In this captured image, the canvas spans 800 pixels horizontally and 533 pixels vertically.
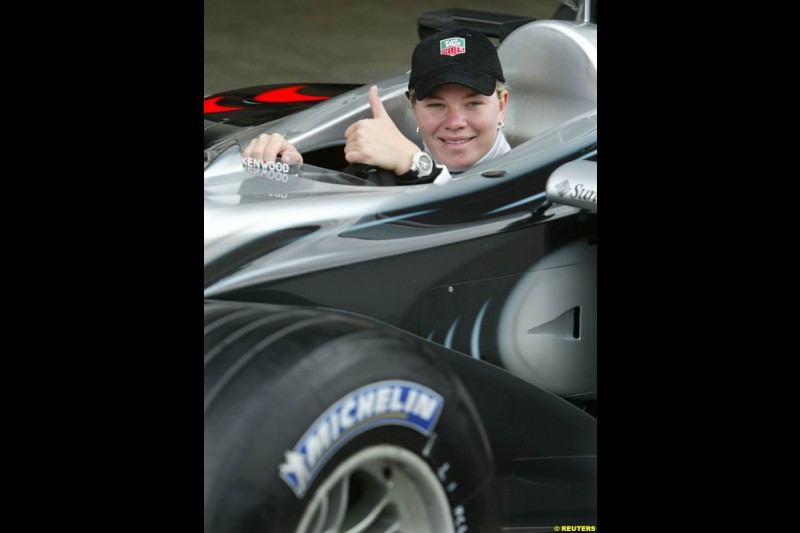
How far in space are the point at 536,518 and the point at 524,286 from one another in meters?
0.54

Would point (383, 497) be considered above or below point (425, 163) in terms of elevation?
below

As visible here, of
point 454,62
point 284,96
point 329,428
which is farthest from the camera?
point 284,96

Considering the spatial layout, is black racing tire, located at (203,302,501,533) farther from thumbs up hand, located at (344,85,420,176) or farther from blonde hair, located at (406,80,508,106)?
blonde hair, located at (406,80,508,106)

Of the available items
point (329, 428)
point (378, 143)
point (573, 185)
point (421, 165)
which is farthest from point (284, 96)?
point (329, 428)

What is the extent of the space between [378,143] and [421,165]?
13 centimetres

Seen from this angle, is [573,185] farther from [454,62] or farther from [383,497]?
[383,497]

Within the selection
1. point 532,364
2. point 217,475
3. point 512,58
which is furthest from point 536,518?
point 512,58

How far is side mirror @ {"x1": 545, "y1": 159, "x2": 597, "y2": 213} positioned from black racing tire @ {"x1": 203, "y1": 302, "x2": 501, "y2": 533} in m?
0.50

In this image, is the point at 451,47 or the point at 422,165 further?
the point at 451,47

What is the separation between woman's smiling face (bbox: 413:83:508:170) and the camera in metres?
2.53

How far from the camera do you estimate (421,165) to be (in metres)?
2.39

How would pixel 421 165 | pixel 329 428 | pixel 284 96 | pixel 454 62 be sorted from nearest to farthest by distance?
pixel 329 428 < pixel 421 165 < pixel 454 62 < pixel 284 96

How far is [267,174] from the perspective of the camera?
2.27 metres
